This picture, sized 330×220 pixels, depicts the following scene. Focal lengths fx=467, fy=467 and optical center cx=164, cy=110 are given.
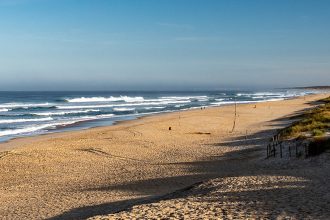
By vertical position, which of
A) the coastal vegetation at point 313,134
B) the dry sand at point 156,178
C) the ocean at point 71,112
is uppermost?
the coastal vegetation at point 313,134

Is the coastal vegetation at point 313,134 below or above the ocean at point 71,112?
above

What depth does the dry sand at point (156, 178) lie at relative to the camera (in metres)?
10.1

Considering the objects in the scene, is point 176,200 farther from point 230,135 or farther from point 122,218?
point 230,135

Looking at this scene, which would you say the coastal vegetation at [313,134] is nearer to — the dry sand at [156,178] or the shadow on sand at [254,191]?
the dry sand at [156,178]

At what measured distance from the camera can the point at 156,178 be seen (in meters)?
16.2

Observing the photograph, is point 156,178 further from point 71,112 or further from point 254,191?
point 71,112

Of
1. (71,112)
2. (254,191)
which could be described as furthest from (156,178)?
(71,112)

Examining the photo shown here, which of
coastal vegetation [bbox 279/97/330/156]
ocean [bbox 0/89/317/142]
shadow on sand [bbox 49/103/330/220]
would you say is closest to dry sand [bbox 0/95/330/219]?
shadow on sand [bbox 49/103/330/220]

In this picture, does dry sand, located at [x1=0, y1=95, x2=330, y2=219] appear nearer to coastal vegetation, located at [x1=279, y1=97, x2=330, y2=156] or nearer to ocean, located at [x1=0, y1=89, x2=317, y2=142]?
coastal vegetation, located at [x1=279, y1=97, x2=330, y2=156]

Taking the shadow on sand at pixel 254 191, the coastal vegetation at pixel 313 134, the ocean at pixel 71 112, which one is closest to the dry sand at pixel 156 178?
the shadow on sand at pixel 254 191

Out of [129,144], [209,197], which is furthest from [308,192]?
[129,144]

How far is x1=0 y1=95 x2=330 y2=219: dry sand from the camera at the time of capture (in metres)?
10.1

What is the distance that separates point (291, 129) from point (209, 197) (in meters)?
12.9

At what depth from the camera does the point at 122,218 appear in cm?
945
